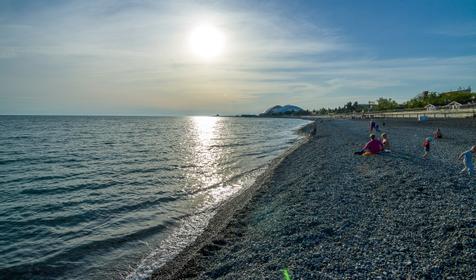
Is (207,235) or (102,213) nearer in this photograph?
(207,235)

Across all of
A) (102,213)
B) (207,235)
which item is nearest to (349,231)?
(207,235)

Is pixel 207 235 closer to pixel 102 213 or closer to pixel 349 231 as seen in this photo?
pixel 349 231

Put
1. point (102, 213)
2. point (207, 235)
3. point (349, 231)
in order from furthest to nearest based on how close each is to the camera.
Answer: point (102, 213) < point (207, 235) < point (349, 231)

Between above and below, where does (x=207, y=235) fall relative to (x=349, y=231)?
below

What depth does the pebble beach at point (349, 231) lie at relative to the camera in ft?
20.9

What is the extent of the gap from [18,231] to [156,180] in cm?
931

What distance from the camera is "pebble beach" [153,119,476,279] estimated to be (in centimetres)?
637

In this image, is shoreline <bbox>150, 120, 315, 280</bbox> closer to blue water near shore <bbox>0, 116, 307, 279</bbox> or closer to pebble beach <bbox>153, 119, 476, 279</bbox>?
pebble beach <bbox>153, 119, 476, 279</bbox>

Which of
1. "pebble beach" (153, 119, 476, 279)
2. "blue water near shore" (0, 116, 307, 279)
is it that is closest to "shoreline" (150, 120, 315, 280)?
"pebble beach" (153, 119, 476, 279)

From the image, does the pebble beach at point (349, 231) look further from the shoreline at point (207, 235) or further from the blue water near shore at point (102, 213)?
the blue water near shore at point (102, 213)

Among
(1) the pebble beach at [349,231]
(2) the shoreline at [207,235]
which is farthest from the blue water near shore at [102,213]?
(1) the pebble beach at [349,231]

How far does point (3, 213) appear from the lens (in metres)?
13.1

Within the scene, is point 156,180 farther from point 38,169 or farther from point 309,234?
point 309,234

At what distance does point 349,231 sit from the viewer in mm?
8492
